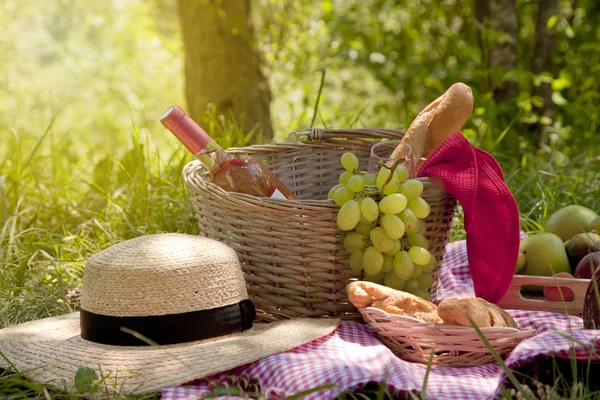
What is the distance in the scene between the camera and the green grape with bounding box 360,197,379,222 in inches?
75.3

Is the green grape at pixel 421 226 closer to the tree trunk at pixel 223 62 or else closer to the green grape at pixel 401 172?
the green grape at pixel 401 172

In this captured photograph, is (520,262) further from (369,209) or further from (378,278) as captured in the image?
(369,209)

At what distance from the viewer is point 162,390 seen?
155 cm

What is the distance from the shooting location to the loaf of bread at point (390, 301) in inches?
72.1

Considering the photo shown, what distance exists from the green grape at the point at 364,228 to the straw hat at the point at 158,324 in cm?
27

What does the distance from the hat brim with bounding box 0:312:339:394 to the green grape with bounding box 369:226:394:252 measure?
0.78ft

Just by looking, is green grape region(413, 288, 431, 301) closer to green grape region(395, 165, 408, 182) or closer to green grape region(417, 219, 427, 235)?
green grape region(417, 219, 427, 235)

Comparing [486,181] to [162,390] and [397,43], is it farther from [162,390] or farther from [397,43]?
[397,43]

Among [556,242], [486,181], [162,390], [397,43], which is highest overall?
[397,43]

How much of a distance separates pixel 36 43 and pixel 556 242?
33.0ft

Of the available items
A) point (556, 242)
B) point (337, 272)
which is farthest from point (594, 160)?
point (337, 272)

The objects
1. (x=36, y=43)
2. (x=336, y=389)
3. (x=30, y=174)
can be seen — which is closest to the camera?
(x=336, y=389)

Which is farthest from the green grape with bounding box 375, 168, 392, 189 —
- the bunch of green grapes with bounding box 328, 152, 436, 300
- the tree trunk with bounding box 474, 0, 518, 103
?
the tree trunk with bounding box 474, 0, 518, 103

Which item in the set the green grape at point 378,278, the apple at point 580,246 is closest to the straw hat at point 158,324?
the green grape at point 378,278
